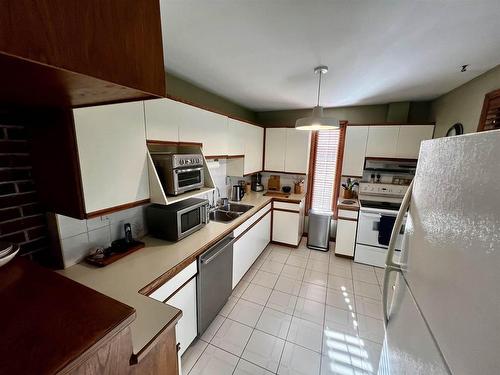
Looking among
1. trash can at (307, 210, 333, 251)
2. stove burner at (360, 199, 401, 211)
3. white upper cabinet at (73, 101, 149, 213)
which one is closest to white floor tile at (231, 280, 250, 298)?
trash can at (307, 210, 333, 251)

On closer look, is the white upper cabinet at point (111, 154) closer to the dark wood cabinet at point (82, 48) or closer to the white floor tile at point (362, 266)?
the dark wood cabinet at point (82, 48)

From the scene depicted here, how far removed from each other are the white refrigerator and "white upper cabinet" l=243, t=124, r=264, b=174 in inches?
88.7

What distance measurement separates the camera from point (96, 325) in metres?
0.60

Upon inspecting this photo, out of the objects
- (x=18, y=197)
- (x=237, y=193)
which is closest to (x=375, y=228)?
(x=237, y=193)

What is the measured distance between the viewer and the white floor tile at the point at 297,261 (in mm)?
3068

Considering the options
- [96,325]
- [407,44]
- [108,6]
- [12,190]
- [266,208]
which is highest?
[407,44]

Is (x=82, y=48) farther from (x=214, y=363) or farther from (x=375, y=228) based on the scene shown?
(x=375, y=228)

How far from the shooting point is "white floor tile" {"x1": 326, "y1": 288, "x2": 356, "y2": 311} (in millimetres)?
2277

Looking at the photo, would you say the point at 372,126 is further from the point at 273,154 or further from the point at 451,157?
the point at 451,157

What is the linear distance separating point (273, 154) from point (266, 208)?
102 centimetres

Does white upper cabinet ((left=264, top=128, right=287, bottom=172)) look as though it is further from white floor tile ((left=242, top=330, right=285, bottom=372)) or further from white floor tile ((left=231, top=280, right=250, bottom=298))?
white floor tile ((left=242, top=330, right=285, bottom=372))

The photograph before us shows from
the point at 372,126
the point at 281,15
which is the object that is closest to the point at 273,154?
the point at 372,126

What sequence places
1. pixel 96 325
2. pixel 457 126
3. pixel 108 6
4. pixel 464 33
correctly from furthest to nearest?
pixel 457 126, pixel 464 33, pixel 96 325, pixel 108 6

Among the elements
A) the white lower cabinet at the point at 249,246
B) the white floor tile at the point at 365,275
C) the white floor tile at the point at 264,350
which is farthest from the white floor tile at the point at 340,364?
the white floor tile at the point at 365,275
